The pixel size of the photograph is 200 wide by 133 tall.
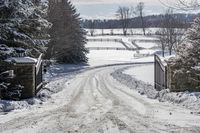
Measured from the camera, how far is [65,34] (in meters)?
49.7

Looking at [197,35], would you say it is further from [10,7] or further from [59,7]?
[59,7]

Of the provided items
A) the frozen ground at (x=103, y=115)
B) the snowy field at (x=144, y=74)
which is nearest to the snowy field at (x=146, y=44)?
the snowy field at (x=144, y=74)

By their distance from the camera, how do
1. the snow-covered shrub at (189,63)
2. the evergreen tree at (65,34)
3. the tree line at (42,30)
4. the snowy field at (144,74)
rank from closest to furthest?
1. the tree line at (42,30)
2. the snow-covered shrub at (189,63)
3. the snowy field at (144,74)
4. the evergreen tree at (65,34)

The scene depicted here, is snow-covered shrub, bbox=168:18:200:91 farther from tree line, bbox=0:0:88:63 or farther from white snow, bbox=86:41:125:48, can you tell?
white snow, bbox=86:41:125:48

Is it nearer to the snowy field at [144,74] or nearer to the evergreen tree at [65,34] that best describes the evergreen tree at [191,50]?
the snowy field at [144,74]

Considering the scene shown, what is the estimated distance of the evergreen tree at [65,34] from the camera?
47.5m

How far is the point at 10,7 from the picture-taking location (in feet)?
53.2

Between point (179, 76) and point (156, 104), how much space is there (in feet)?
9.85

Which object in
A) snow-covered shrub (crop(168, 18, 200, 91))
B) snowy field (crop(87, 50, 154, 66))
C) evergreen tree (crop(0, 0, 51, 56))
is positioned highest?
evergreen tree (crop(0, 0, 51, 56))

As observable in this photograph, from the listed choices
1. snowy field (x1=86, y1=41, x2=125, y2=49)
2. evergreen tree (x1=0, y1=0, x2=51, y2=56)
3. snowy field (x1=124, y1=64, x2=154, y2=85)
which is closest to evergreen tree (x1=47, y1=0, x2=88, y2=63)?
snowy field (x1=124, y1=64, x2=154, y2=85)

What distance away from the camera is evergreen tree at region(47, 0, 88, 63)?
47.5m

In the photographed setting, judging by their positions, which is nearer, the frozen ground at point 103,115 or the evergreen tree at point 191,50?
the frozen ground at point 103,115

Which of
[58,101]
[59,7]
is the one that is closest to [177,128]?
Result: [58,101]

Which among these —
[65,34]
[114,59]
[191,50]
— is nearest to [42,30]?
[191,50]
